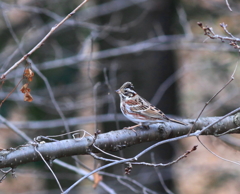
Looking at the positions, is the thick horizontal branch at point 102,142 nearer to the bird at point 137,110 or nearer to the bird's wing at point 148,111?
the bird at point 137,110

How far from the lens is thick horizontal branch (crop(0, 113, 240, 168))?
11.0 ft

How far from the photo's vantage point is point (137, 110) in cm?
498

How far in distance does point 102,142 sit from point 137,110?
1499 millimetres

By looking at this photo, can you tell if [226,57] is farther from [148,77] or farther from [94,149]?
[94,149]

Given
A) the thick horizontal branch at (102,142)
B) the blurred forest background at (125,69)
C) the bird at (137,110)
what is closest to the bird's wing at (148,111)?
the bird at (137,110)

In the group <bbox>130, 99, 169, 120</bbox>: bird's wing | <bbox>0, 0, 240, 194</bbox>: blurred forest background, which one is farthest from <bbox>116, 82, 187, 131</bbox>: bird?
<bbox>0, 0, 240, 194</bbox>: blurred forest background

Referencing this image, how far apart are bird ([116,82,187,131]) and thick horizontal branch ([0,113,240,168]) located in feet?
1.15

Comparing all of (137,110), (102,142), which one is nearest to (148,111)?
(137,110)

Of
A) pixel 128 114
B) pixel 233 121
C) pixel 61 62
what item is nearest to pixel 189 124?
pixel 233 121

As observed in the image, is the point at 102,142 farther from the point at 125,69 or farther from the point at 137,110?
the point at 125,69

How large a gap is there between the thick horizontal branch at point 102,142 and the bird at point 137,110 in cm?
35

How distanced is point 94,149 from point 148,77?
5.76m

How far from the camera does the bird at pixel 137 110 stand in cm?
452

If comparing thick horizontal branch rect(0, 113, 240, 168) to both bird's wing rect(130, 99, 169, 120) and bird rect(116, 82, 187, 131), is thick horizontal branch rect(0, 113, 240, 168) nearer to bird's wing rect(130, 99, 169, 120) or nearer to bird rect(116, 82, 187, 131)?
bird rect(116, 82, 187, 131)
